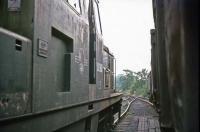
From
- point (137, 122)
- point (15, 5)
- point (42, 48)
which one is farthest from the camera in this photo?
point (137, 122)

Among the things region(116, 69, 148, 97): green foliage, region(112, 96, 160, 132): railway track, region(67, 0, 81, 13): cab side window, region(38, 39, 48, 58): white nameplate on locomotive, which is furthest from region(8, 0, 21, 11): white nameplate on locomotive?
region(116, 69, 148, 97): green foliage

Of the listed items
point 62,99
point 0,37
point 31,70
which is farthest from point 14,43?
point 62,99

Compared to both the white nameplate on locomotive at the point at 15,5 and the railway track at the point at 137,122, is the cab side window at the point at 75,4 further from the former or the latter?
the railway track at the point at 137,122

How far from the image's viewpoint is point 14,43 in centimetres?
254

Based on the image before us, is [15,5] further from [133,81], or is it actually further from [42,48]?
[133,81]

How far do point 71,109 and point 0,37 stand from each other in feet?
6.71

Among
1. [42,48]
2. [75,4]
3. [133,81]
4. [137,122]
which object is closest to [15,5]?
[42,48]

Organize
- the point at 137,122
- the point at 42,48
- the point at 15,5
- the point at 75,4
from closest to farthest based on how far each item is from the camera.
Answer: the point at 15,5 < the point at 42,48 < the point at 75,4 < the point at 137,122

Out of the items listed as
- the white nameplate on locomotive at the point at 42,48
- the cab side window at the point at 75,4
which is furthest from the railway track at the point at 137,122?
the white nameplate on locomotive at the point at 42,48

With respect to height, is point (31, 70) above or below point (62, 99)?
above

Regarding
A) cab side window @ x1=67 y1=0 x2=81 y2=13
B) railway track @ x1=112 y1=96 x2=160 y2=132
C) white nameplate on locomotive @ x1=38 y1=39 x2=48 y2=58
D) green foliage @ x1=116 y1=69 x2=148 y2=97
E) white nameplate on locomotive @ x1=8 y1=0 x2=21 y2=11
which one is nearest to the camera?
white nameplate on locomotive @ x1=8 y1=0 x2=21 y2=11

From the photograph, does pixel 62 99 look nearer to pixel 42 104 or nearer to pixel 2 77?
pixel 42 104

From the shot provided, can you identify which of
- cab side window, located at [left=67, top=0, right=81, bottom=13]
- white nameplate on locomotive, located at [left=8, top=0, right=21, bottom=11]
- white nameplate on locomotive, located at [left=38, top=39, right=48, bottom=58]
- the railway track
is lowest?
the railway track

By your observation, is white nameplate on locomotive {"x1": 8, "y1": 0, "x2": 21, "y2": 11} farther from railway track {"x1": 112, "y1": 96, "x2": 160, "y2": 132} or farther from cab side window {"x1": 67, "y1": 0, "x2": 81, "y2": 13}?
railway track {"x1": 112, "y1": 96, "x2": 160, "y2": 132}
